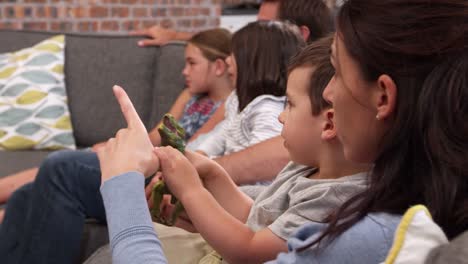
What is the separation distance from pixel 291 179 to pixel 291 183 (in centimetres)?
3

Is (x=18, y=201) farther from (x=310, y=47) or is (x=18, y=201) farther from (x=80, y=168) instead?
(x=310, y=47)

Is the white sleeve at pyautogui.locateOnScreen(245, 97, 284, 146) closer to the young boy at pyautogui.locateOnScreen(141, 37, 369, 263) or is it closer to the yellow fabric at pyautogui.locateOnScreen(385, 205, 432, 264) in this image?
the young boy at pyautogui.locateOnScreen(141, 37, 369, 263)

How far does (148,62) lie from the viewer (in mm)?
3133

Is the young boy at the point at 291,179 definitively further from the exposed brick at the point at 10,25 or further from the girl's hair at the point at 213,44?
the exposed brick at the point at 10,25

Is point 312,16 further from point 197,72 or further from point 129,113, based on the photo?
point 129,113

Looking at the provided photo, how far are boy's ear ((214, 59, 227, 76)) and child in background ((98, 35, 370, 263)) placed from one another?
144 centimetres

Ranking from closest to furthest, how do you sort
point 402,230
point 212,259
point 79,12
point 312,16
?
1. point 402,230
2. point 212,259
3. point 312,16
4. point 79,12

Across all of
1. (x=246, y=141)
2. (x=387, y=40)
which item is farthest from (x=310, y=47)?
(x=246, y=141)

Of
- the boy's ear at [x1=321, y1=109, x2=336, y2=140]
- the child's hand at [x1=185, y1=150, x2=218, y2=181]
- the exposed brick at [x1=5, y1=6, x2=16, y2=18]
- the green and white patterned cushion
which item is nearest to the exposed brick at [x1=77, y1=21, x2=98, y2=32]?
the exposed brick at [x1=5, y1=6, x2=16, y2=18]

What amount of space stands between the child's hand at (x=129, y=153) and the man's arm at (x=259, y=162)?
649 mm

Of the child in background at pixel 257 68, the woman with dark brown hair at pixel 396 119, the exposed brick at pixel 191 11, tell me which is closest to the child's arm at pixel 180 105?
the child in background at pixel 257 68

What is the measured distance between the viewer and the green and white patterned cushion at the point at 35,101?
298cm

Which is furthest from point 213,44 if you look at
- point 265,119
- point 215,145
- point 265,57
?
point 265,119

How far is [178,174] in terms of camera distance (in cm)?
133
